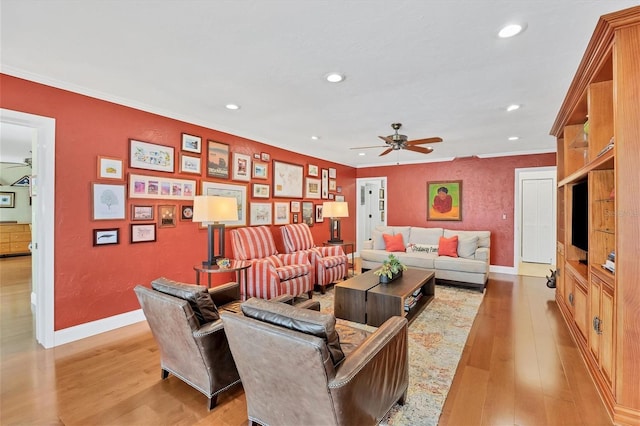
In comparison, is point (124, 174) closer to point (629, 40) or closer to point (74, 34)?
point (74, 34)

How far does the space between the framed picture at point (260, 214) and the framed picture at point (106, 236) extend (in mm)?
1942

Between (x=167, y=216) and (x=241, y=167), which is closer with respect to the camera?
(x=167, y=216)

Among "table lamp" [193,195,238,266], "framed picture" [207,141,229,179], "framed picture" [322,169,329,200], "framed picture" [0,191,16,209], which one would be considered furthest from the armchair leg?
"framed picture" [0,191,16,209]

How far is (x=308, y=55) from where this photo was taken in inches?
87.4

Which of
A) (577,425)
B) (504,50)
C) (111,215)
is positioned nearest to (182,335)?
(111,215)

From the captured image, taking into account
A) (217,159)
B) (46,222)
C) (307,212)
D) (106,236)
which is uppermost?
(217,159)

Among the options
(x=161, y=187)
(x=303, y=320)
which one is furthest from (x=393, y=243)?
(x=303, y=320)

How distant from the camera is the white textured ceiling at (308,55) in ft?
5.65

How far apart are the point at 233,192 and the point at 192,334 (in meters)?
2.88

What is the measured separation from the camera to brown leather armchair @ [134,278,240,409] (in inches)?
72.4

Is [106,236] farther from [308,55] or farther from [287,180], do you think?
[287,180]

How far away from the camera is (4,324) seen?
327cm

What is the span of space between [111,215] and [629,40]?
434cm

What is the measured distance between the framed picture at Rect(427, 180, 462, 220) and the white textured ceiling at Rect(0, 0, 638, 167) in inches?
106
